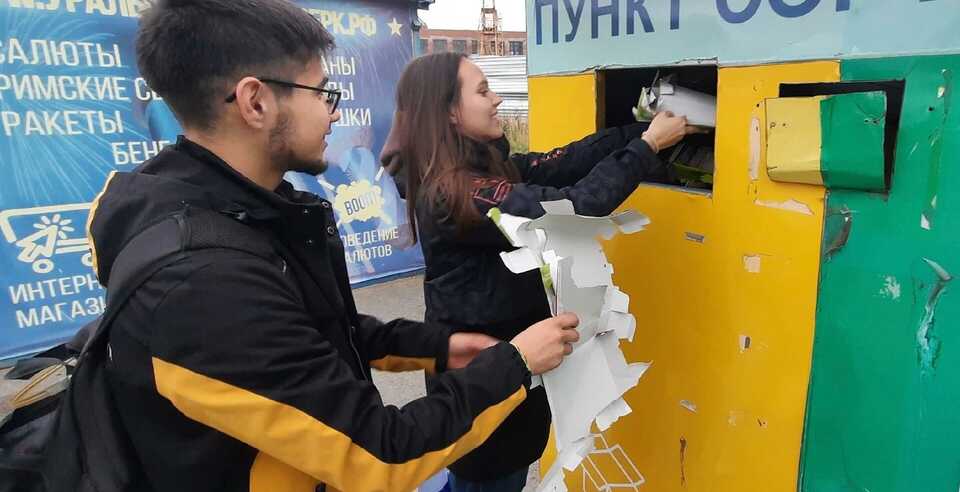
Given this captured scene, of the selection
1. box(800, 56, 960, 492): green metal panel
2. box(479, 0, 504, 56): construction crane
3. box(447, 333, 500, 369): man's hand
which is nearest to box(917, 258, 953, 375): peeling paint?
box(800, 56, 960, 492): green metal panel

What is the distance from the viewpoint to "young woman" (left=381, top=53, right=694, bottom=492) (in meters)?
1.41

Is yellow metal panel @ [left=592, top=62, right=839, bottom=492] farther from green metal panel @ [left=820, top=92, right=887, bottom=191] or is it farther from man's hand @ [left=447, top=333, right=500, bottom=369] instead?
man's hand @ [left=447, top=333, right=500, bottom=369]

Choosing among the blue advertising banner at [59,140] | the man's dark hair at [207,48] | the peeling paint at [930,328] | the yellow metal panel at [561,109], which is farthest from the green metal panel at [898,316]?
the blue advertising banner at [59,140]

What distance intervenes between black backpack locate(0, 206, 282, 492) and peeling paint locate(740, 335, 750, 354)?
1.06 metres

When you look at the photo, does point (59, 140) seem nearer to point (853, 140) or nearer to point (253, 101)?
point (253, 101)

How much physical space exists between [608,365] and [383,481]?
1.75 feet

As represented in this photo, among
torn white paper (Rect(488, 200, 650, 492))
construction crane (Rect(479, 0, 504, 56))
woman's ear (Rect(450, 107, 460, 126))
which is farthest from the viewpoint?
construction crane (Rect(479, 0, 504, 56))

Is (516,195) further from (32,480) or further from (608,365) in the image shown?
(32,480)

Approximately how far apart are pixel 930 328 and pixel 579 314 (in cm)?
60

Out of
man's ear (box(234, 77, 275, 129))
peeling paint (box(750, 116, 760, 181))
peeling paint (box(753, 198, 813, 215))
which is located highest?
man's ear (box(234, 77, 275, 129))

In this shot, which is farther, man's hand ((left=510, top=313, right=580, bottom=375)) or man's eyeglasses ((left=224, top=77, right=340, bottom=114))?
man's hand ((left=510, top=313, right=580, bottom=375))

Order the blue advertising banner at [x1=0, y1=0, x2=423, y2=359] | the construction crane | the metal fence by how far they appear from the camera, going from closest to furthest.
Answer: the blue advertising banner at [x1=0, y1=0, x2=423, y2=359] < the metal fence < the construction crane

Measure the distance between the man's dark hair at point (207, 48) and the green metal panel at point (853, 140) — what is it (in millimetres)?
949

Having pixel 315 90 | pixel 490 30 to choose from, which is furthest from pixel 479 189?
pixel 490 30
